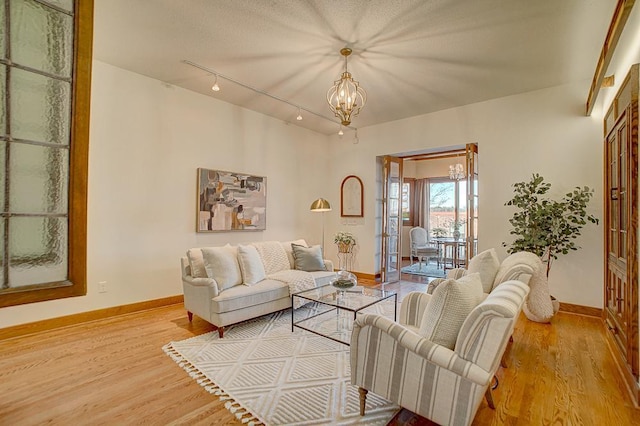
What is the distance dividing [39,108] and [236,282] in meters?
2.70

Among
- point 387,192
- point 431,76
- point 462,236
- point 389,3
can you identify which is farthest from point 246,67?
point 462,236

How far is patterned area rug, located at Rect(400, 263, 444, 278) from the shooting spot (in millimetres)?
6772

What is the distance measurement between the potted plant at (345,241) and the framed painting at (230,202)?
1587 millimetres

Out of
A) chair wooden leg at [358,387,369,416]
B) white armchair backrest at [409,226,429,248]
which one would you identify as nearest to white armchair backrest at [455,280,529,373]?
chair wooden leg at [358,387,369,416]

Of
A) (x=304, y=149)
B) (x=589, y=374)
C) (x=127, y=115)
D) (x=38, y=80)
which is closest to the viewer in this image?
(x=38, y=80)

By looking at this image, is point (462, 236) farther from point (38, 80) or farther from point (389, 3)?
point (38, 80)

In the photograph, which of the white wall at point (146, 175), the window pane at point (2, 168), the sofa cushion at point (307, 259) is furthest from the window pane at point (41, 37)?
the sofa cushion at point (307, 259)

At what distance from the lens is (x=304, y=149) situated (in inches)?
247

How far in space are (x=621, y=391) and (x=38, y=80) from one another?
381 cm

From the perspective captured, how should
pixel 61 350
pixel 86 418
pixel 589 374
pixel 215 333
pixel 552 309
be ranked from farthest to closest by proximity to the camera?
pixel 552 309 < pixel 215 333 < pixel 61 350 < pixel 589 374 < pixel 86 418

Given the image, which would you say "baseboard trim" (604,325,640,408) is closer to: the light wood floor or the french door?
the light wood floor

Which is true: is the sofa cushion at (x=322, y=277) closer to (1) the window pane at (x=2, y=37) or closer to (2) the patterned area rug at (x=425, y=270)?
(2) the patterned area rug at (x=425, y=270)

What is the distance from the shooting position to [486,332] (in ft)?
4.89

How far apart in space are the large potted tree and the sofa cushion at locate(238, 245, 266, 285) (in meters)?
3.21
